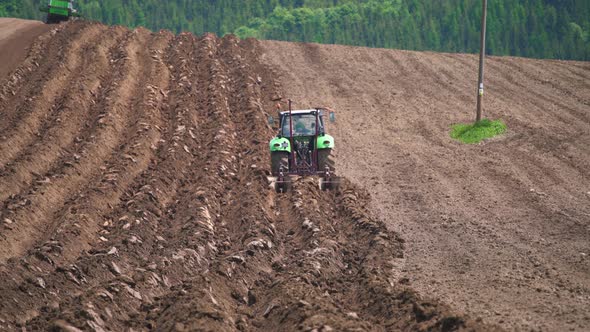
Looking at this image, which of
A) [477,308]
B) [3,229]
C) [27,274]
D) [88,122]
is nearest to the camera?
[477,308]

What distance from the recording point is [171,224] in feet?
56.9

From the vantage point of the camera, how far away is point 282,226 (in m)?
17.6

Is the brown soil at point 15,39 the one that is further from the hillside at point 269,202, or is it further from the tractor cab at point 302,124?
the tractor cab at point 302,124

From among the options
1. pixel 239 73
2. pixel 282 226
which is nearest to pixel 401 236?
pixel 282 226

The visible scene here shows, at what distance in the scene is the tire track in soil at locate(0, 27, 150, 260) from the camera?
16.5 metres

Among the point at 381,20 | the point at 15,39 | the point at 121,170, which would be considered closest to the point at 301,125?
the point at 121,170

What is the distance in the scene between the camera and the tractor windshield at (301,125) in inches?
838

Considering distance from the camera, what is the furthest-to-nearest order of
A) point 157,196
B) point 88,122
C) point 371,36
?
point 371,36, point 88,122, point 157,196

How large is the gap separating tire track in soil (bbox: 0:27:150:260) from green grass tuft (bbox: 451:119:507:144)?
10.8 meters

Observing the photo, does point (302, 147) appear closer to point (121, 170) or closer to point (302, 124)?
point (302, 124)

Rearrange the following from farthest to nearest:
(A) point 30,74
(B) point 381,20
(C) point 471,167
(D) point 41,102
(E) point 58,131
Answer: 1. (B) point 381,20
2. (A) point 30,74
3. (D) point 41,102
4. (E) point 58,131
5. (C) point 471,167

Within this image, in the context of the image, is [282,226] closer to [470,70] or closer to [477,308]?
[477,308]

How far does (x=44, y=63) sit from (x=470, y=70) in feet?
61.8

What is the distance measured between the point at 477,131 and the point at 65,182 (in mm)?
13896
